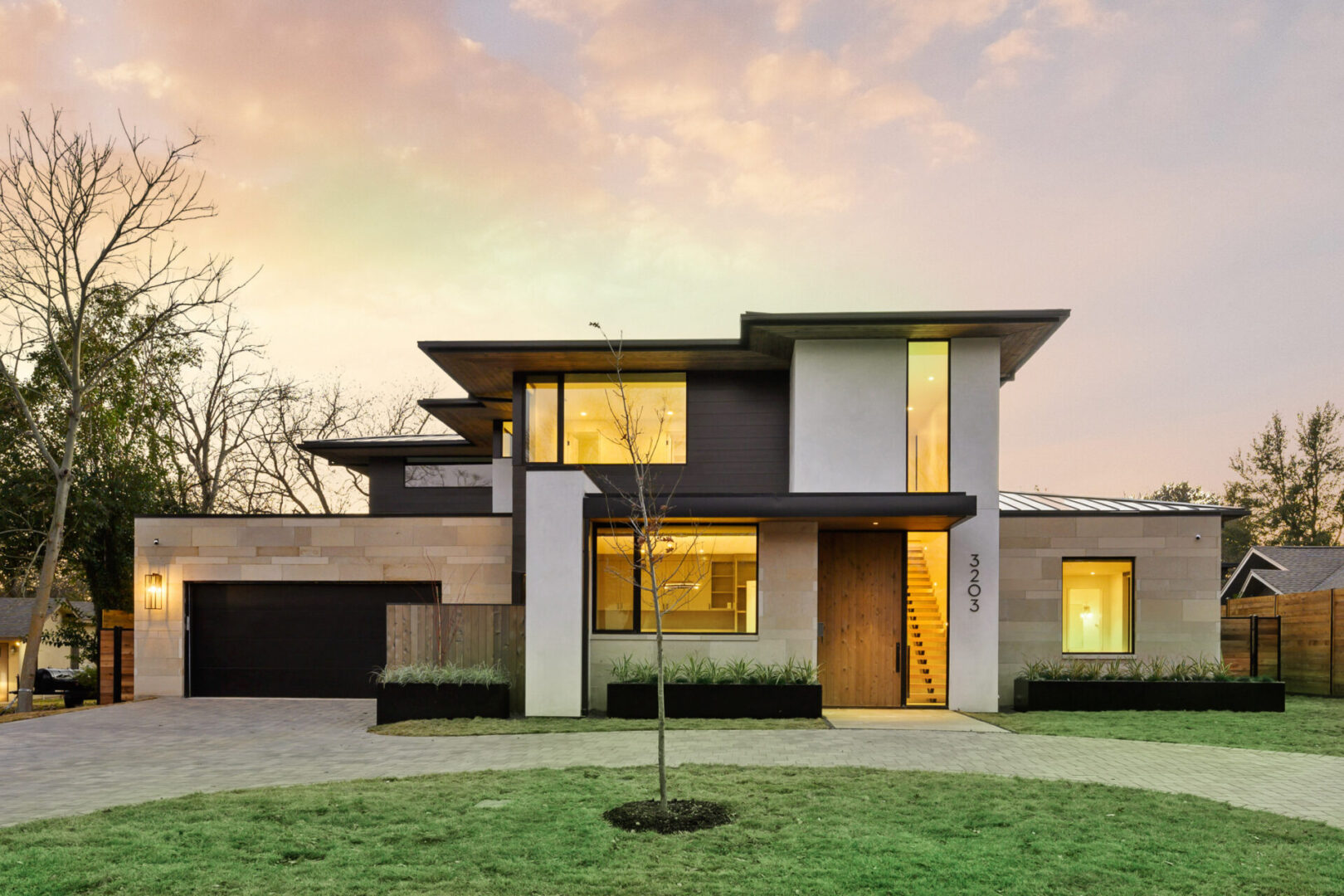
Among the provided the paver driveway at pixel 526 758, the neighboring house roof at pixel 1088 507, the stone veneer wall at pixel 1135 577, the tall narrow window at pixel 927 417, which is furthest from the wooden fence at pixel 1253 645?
the paver driveway at pixel 526 758

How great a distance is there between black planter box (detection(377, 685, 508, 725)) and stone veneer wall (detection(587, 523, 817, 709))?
177 centimetres

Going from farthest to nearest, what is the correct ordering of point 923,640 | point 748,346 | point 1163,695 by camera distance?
point 923,640
point 748,346
point 1163,695

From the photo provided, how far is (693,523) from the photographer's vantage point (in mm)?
13836

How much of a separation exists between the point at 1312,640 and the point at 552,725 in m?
16.0

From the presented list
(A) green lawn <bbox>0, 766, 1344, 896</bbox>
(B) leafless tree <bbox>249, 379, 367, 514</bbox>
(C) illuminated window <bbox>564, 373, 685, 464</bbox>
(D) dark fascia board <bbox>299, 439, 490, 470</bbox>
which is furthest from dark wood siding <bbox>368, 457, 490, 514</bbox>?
(A) green lawn <bbox>0, 766, 1344, 896</bbox>

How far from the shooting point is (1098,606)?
15148 millimetres

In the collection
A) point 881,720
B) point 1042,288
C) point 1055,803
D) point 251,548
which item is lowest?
point 881,720

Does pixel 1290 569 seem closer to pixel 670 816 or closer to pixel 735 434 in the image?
pixel 735 434

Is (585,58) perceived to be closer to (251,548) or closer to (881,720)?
(251,548)

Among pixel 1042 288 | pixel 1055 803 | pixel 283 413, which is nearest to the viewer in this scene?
pixel 1055 803

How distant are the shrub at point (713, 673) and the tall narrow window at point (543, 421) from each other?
4.00 m

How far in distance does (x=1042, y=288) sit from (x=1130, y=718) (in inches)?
1963

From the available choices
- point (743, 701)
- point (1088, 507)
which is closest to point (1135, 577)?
point (1088, 507)

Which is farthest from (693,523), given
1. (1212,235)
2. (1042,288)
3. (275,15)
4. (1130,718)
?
(1042,288)
